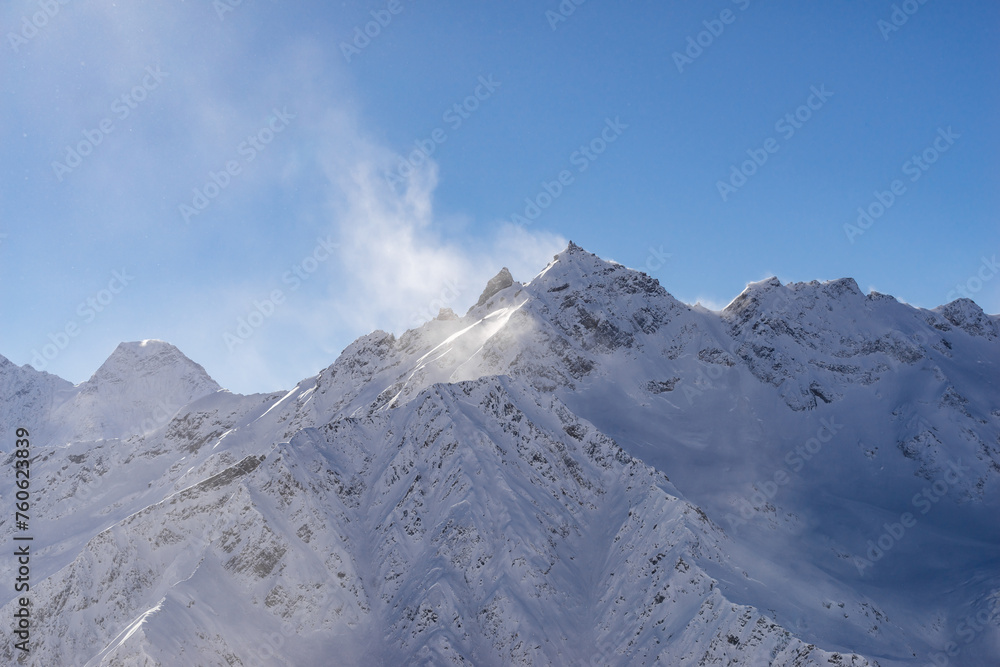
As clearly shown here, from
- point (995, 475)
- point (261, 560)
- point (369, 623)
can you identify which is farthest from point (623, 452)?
point (995, 475)

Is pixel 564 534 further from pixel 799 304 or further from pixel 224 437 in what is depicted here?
pixel 799 304

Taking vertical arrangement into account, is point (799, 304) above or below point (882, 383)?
above

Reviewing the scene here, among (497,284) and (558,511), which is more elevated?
(497,284)

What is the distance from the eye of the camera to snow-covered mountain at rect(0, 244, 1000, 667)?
7425 cm

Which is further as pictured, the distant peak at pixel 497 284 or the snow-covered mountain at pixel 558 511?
the distant peak at pixel 497 284

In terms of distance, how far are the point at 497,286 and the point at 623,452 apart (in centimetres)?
9395

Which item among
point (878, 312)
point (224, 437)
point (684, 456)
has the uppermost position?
point (878, 312)

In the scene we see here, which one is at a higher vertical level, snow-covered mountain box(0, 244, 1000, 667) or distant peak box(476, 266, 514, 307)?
distant peak box(476, 266, 514, 307)

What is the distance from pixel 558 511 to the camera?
90062 millimetres

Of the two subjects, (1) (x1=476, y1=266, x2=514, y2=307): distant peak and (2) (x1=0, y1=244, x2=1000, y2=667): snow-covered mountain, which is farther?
(1) (x1=476, y1=266, x2=514, y2=307): distant peak

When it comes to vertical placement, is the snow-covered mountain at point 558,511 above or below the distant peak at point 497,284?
below

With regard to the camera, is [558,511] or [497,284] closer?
[558,511]

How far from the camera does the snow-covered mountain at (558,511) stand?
7425 cm

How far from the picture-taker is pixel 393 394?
129750 millimetres
